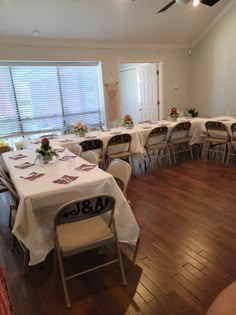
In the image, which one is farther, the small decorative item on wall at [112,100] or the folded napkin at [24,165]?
the small decorative item on wall at [112,100]

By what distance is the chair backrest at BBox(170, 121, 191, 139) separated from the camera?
495 centimetres

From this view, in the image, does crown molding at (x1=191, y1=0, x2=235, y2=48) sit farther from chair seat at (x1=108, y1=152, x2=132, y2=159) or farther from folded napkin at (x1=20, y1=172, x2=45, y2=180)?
folded napkin at (x1=20, y1=172, x2=45, y2=180)

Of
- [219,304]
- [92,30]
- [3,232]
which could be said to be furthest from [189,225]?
[92,30]

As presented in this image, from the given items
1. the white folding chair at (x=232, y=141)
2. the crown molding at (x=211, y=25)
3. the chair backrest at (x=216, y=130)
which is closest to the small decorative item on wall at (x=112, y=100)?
the chair backrest at (x=216, y=130)

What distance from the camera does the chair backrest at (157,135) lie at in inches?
183

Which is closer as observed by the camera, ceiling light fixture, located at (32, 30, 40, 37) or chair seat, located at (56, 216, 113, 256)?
chair seat, located at (56, 216, 113, 256)

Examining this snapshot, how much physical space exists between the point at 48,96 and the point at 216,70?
462cm

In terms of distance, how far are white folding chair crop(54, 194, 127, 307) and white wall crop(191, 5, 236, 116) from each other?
596cm

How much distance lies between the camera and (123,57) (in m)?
6.49

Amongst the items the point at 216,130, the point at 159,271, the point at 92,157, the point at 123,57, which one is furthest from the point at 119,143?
the point at 123,57

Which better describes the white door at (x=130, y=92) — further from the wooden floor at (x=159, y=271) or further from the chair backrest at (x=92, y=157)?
the wooden floor at (x=159, y=271)

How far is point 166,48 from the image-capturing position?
7.05 meters

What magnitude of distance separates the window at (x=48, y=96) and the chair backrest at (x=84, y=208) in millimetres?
4570

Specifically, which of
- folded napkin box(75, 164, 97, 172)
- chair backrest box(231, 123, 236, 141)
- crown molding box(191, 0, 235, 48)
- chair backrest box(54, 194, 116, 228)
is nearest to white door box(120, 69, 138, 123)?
crown molding box(191, 0, 235, 48)
